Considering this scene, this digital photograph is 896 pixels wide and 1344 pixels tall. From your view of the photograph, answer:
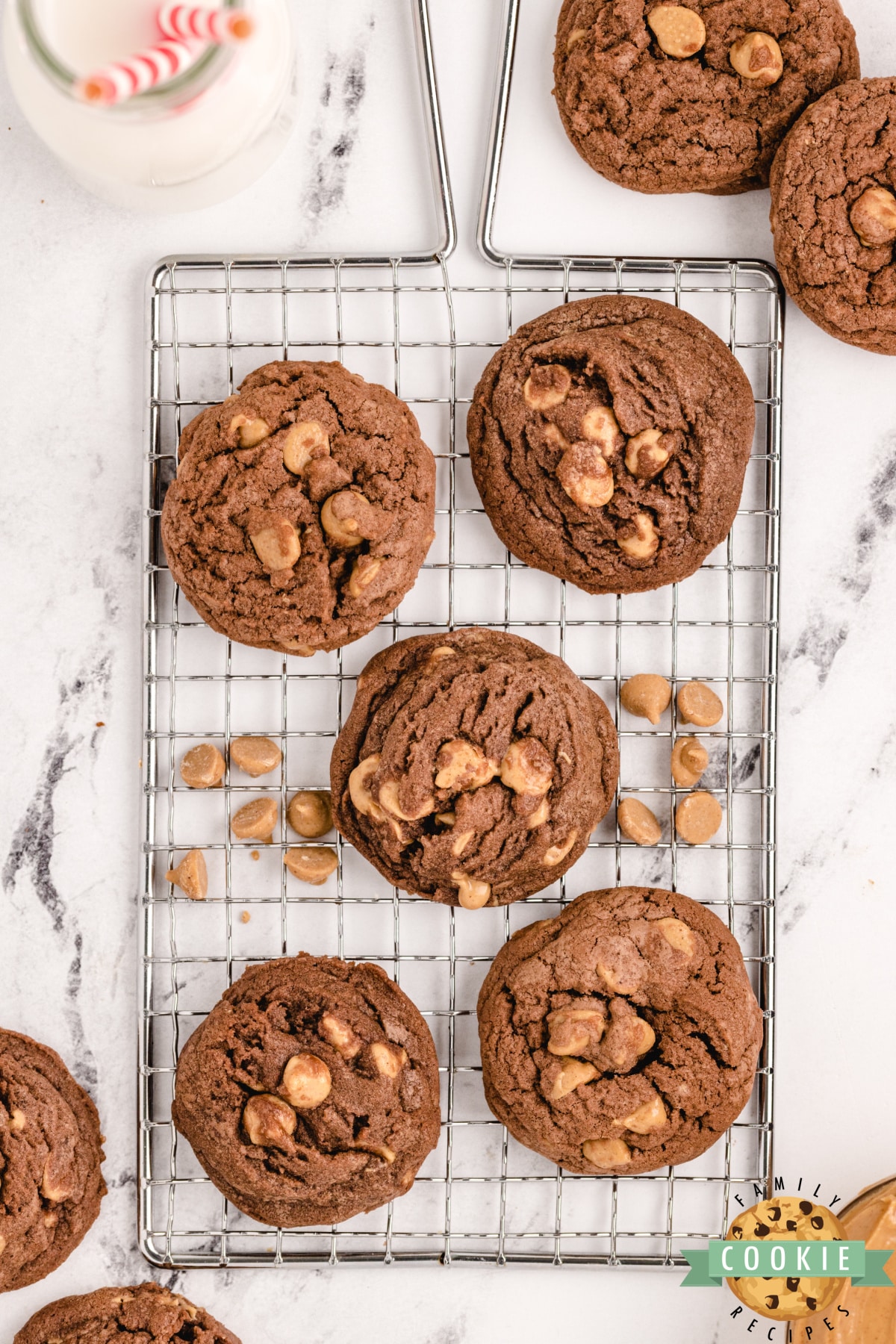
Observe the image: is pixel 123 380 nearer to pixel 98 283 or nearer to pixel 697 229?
pixel 98 283

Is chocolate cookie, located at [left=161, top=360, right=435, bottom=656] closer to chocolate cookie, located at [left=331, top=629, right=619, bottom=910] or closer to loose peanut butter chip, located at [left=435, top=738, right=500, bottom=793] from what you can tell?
chocolate cookie, located at [left=331, top=629, right=619, bottom=910]

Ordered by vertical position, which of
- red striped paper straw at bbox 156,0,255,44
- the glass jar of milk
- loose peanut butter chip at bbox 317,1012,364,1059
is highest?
red striped paper straw at bbox 156,0,255,44

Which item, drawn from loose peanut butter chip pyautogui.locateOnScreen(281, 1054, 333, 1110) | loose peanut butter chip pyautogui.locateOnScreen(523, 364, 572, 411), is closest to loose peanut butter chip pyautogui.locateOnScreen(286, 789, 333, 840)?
loose peanut butter chip pyautogui.locateOnScreen(281, 1054, 333, 1110)

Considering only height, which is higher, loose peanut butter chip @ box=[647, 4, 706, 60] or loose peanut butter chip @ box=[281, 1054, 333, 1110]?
loose peanut butter chip @ box=[647, 4, 706, 60]

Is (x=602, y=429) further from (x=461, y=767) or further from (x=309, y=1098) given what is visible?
(x=309, y=1098)

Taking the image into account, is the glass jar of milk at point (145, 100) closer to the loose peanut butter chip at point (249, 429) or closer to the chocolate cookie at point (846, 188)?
the loose peanut butter chip at point (249, 429)

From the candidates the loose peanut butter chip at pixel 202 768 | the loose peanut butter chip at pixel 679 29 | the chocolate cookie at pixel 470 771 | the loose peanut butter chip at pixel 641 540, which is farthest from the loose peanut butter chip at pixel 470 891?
the loose peanut butter chip at pixel 679 29

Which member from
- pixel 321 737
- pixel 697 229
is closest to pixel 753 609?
pixel 697 229
